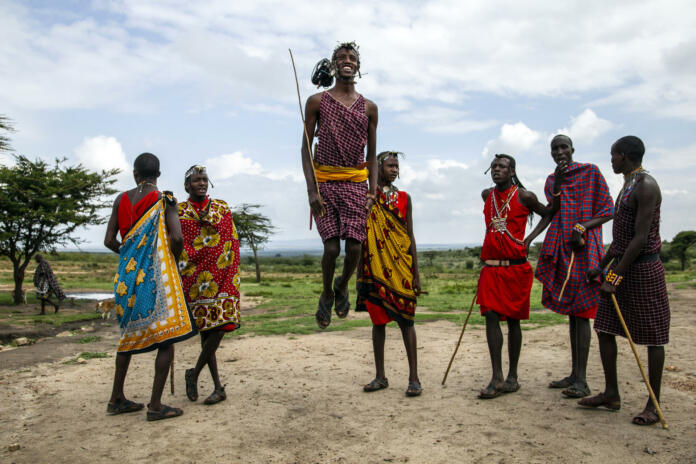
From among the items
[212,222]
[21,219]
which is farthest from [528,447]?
[21,219]

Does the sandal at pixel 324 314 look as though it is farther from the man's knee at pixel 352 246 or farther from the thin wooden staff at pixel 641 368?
the thin wooden staff at pixel 641 368

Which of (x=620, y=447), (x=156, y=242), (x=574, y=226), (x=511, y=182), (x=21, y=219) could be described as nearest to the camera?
(x=620, y=447)

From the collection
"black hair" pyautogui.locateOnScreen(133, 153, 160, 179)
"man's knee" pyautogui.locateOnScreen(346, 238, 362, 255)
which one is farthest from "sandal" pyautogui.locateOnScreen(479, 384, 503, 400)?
"black hair" pyautogui.locateOnScreen(133, 153, 160, 179)

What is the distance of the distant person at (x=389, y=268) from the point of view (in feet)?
18.5

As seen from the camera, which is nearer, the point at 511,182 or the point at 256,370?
the point at 511,182

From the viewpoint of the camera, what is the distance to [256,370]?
22.1ft

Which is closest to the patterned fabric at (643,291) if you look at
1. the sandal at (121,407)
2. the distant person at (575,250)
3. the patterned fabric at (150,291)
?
the distant person at (575,250)

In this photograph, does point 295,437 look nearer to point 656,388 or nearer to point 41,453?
point 41,453

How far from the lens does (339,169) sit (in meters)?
4.77

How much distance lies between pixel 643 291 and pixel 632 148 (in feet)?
4.24

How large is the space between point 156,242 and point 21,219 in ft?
58.8

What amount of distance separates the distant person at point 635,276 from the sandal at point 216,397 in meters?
3.53

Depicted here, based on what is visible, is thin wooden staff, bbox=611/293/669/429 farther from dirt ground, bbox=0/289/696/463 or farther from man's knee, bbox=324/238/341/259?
man's knee, bbox=324/238/341/259

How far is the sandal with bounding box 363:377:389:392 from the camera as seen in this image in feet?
18.4
